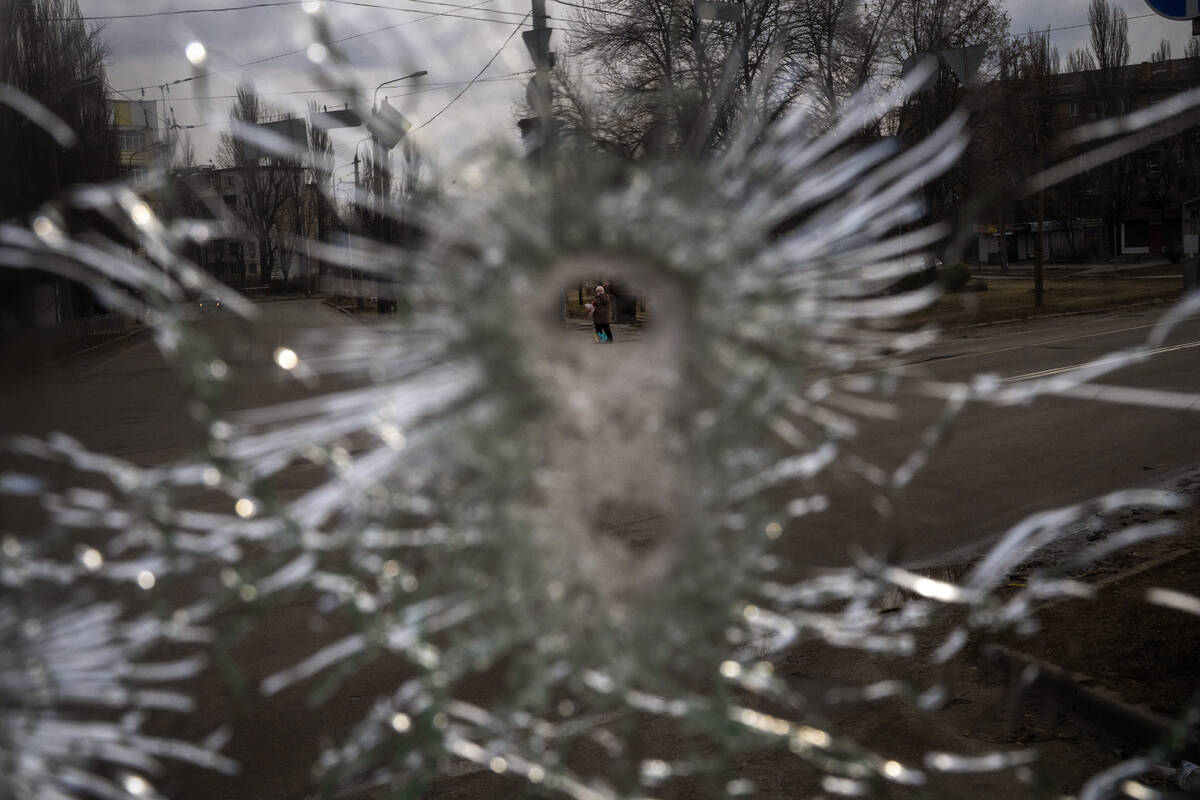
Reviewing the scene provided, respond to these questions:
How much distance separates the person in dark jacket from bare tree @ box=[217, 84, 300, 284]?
25cm

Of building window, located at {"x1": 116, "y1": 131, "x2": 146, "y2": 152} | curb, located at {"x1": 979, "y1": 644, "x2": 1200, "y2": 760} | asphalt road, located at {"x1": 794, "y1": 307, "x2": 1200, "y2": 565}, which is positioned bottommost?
curb, located at {"x1": 979, "y1": 644, "x2": 1200, "y2": 760}

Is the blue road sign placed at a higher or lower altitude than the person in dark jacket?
higher

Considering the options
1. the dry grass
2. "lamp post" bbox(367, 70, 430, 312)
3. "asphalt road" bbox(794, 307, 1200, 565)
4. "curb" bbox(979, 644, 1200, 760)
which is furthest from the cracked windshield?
the dry grass

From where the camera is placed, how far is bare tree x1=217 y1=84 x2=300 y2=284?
31.4 inches

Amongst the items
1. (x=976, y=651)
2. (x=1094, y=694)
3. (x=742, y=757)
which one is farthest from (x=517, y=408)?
(x=976, y=651)

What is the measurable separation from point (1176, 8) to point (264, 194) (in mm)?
1058

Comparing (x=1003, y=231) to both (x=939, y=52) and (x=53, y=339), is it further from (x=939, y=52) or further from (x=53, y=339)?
(x=53, y=339)

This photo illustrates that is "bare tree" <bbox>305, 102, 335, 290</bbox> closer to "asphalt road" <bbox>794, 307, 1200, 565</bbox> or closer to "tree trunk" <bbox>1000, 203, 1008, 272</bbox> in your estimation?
"tree trunk" <bbox>1000, 203, 1008, 272</bbox>

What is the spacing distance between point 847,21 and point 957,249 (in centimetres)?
24

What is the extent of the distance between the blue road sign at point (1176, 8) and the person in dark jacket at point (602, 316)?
2.36 feet

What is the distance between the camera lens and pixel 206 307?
76 cm

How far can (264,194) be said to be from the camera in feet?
2.64

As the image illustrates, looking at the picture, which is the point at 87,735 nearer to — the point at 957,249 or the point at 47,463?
the point at 47,463

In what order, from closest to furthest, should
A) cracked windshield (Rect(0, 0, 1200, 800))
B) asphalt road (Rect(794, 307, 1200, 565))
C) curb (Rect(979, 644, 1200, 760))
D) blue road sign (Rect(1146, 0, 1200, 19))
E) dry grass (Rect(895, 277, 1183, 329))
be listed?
1. cracked windshield (Rect(0, 0, 1200, 800))
2. blue road sign (Rect(1146, 0, 1200, 19))
3. curb (Rect(979, 644, 1200, 760))
4. asphalt road (Rect(794, 307, 1200, 565))
5. dry grass (Rect(895, 277, 1183, 329))
